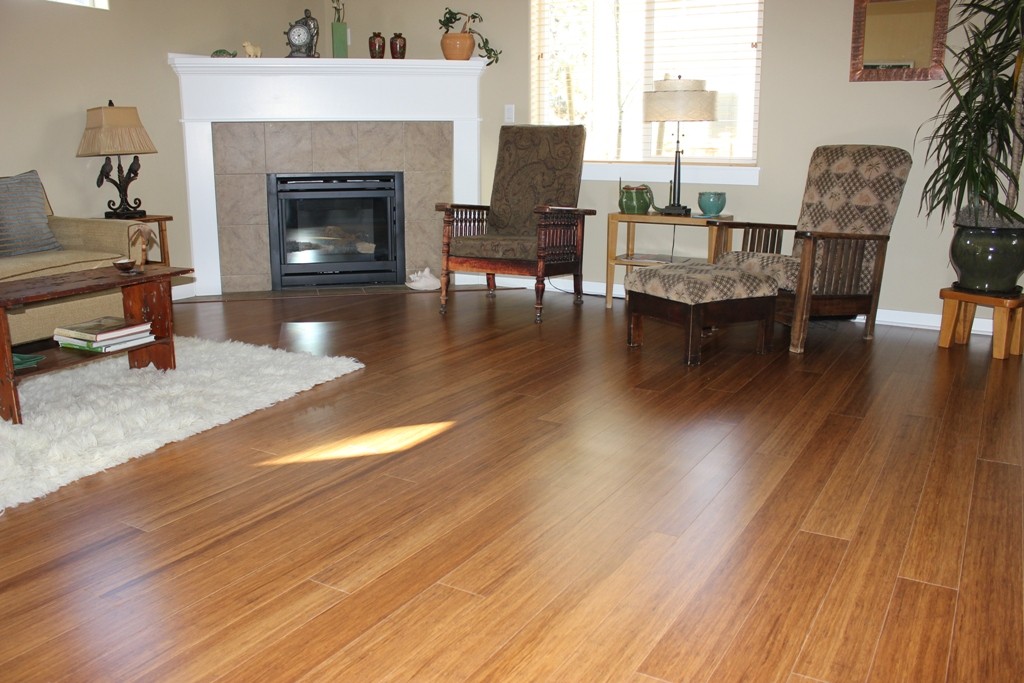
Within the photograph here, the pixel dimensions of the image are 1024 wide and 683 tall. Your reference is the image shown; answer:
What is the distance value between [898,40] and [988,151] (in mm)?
808

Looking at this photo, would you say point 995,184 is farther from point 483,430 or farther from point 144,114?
point 144,114

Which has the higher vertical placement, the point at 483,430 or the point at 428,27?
the point at 428,27

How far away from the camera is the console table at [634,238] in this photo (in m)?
4.95

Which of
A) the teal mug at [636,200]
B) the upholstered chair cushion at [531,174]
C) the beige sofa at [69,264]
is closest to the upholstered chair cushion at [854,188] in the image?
the teal mug at [636,200]

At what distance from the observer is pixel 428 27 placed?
6152 mm

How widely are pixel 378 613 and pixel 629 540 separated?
70 cm

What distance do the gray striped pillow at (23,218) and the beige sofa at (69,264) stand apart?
0.06 metres

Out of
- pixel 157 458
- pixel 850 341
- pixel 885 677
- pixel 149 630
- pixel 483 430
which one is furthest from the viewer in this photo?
pixel 850 341

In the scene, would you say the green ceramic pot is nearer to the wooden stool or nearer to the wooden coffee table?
the wooden stool

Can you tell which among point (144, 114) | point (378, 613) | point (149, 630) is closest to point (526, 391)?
point (378, 613)

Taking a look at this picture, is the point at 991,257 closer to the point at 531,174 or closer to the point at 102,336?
the point at 531,174

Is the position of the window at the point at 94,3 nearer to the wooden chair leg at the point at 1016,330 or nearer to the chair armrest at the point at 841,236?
the chair armrest at the point at 841,236

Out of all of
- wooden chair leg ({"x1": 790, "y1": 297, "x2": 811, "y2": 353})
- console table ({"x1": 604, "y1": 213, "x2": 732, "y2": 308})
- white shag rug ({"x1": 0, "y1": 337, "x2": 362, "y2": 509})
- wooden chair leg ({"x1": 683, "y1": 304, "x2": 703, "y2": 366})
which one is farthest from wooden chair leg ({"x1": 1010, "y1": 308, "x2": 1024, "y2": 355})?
white shag rug ({"x1": 0, "y1": 337, "x2": 362, "y2": 509})

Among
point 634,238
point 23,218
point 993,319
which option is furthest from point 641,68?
point 23,218
